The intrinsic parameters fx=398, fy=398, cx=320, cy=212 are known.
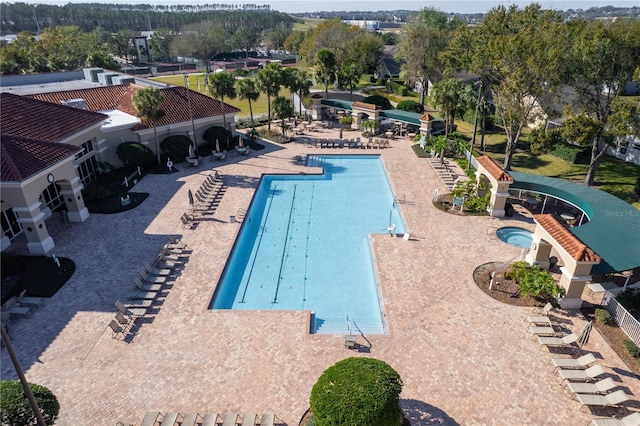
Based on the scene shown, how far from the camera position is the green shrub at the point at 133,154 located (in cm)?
3359

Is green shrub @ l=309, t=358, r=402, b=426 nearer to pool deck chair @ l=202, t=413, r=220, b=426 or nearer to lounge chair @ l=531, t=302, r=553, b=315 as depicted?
pool deck chair @ l=202, t=413, r=220, b=426

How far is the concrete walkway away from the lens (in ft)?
45.6

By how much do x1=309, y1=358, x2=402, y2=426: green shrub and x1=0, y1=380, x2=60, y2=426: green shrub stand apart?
7782mm

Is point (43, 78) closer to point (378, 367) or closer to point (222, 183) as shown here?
point (222, 183)

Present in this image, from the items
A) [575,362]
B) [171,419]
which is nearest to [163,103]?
[171,419]

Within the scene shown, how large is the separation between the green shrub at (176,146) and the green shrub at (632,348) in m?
34.5

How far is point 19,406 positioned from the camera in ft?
36.2

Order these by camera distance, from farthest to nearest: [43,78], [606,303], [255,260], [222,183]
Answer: [43,78], [222,183], [255,260], [606,303]

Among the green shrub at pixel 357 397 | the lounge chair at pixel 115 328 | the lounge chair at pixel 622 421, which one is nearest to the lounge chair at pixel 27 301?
the lounge chair at pixel 115 328

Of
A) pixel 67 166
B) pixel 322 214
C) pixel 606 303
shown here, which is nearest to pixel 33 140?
pixel 67 166

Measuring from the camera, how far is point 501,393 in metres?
14.2

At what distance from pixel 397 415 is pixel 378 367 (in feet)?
4.53

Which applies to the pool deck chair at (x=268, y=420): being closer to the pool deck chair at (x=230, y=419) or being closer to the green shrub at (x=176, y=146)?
the pool deck chair at (x=230, y=419)

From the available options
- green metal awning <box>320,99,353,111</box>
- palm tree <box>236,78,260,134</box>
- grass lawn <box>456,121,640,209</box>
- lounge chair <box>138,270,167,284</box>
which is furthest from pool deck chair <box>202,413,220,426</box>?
green metal awning <box>320,99,353,111</box>
